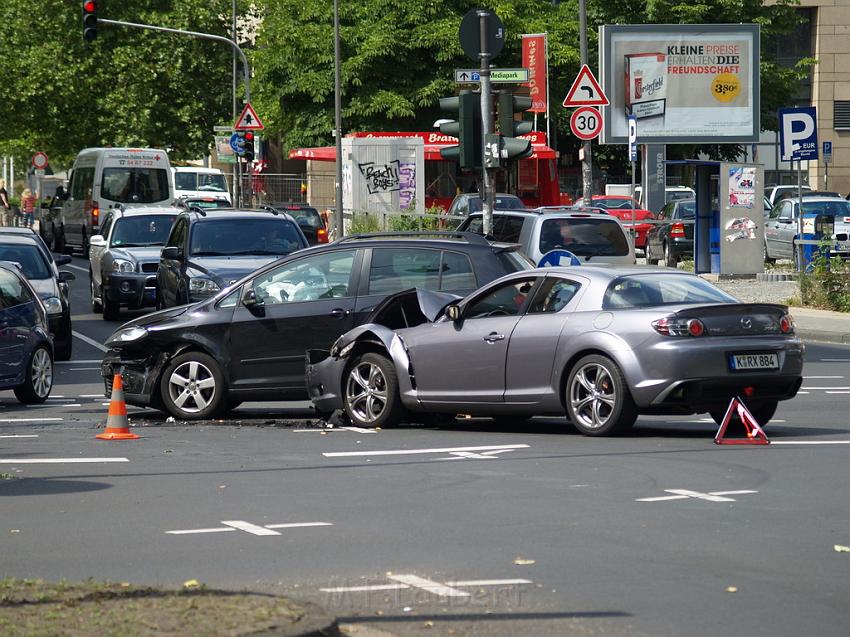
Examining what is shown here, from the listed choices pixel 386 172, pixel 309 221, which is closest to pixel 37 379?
pixel 309 221

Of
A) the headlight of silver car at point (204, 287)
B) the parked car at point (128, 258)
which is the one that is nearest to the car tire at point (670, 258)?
the parked car at point (128, 258)

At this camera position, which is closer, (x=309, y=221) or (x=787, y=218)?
(x=787, y=218)

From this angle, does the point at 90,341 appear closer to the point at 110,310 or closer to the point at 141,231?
the point at 110,310

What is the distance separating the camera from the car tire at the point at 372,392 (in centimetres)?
1324

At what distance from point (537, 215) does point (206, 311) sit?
25.8 ft

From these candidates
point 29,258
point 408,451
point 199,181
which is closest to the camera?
point 408,451

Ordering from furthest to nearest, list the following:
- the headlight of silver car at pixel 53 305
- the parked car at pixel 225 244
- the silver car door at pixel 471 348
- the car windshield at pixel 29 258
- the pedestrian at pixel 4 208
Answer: the pedestrian at pixel 4 208
the car windshield at pixel 29 258
the headlight of silver car at pixel 53 305
the parked car at pixel 225 244
the silver car door at pixel 471 348

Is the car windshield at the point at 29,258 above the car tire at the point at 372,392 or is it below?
→ above

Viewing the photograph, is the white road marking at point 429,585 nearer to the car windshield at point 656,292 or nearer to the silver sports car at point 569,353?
the silver sports car at point 569,353

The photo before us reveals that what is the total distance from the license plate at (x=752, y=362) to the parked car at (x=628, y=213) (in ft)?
94.6

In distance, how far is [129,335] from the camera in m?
14.7

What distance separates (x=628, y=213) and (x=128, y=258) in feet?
67.2

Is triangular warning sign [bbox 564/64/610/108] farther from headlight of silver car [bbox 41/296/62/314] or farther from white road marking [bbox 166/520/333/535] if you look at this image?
white road marking [bbox 166/520/333/535]

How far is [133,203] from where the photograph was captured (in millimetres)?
45594
